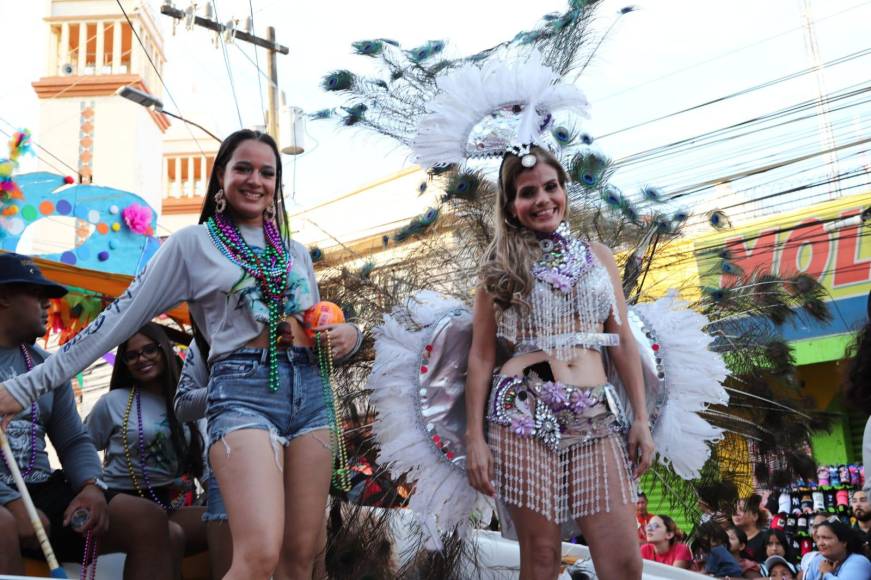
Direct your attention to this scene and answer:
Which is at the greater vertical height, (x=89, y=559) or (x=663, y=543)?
(x=89, y=559)

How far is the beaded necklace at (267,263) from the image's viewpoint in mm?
3117

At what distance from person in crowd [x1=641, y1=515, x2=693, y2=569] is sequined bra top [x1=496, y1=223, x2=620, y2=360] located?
4563 millimetres

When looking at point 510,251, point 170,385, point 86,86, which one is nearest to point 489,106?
point 510,251

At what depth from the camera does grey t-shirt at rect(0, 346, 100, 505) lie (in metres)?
3.88

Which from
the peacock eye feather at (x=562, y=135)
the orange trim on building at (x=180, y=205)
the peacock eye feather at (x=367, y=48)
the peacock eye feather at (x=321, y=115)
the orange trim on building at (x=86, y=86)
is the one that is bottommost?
the peacock eye feather at (x=562, y=135)

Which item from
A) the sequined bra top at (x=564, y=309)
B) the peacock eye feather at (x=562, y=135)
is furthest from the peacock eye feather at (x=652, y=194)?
the sequined bra top at (x=564, y=309)

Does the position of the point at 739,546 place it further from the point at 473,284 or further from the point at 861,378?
the point at 861,378

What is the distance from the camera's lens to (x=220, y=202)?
3342 mm

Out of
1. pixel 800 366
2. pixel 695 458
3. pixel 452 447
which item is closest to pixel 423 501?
pixel 452 447

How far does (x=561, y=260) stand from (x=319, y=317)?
3.03 feet

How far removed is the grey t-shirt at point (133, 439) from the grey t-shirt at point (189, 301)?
1.47 metres

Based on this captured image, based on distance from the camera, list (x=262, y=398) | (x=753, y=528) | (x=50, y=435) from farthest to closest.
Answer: (x=753, y=528), (x=50, y=435), (x=262, y=398)

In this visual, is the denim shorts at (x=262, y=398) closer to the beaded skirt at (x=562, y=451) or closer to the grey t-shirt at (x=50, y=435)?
the beaded skirt at (x=562, y=451)

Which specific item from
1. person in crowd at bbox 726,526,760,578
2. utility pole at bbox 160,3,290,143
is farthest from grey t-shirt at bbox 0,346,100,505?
utility pole at bbox 160,3,290,143
